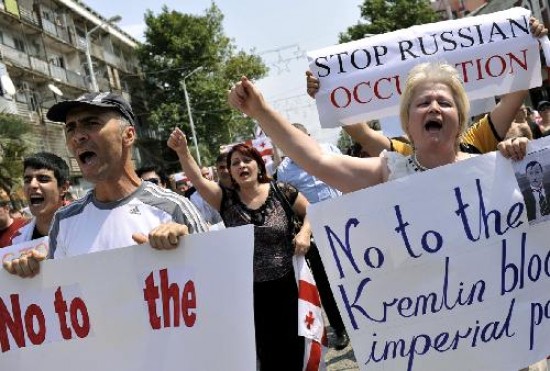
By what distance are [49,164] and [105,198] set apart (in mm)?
1072

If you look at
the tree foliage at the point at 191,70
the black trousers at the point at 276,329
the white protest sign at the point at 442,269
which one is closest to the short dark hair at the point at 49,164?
the black trousers at the point at 276,329

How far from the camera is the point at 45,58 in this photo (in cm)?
3506

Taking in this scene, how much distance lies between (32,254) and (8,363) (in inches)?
17.0

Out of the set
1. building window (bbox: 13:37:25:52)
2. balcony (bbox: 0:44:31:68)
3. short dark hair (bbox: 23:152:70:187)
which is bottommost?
short dark hair (bbox: 23:152:70:187)

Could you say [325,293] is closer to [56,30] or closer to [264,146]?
[264,146]

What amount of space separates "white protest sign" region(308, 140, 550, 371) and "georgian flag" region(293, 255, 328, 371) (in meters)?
1.41

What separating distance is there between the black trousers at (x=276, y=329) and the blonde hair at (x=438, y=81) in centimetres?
164

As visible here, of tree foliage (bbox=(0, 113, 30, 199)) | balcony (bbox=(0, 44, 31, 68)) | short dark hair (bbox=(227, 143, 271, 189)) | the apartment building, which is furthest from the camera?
the apartment building

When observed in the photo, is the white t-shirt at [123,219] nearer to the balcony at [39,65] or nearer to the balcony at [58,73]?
the balcony at [39,65]

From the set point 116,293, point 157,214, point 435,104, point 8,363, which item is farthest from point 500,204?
point 8,363

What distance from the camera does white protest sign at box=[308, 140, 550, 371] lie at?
2.35 m

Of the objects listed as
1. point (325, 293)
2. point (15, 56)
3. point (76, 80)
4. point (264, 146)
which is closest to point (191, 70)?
point (76, 80)

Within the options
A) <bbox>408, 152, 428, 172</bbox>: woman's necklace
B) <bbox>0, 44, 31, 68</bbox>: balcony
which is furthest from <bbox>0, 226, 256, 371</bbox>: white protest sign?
<bbox>0, 44, 31, 68</bbox>: balcony

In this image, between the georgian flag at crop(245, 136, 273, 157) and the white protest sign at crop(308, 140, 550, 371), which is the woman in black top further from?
the georgian flag at crop(245, 136, 273, 157)
